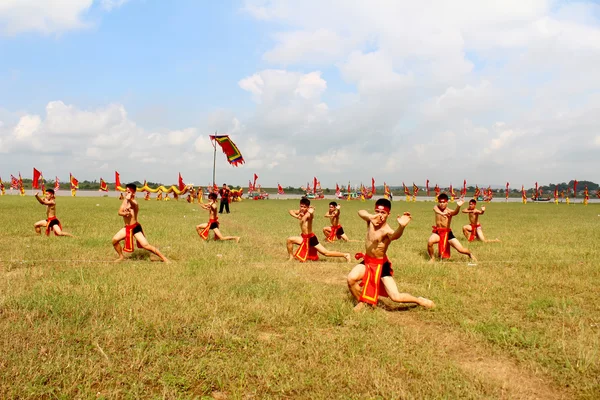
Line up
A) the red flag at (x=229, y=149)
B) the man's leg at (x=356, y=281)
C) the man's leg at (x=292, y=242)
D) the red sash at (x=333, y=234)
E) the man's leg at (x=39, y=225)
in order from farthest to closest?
the red flag at (x=229, y=149), the red sash at (x=333, y=234), the man's leg at (x=39, y=225), the man's leg at (x=292, y=242), the man's leg at (x=356, y=281)

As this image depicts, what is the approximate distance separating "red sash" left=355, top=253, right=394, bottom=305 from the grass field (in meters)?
0.26

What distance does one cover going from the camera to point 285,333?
5.80m

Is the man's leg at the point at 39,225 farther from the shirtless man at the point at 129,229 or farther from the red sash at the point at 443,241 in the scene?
the red sash at the point at 443,241

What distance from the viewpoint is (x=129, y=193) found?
35.5ft

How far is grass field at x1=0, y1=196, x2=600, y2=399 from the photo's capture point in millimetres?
A: 4363

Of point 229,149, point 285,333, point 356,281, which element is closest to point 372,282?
point 356,281

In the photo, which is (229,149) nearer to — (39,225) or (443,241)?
(39,225)

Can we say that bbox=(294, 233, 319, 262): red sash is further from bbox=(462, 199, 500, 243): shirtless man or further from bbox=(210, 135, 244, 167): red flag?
bbox=(210, 135, 244, 167): red flag

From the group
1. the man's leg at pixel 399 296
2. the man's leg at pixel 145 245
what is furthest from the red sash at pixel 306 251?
the man's leg at pixel 399 296

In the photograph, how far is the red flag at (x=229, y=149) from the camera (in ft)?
135

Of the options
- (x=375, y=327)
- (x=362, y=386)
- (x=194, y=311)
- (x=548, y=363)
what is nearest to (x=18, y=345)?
(x=194, y=311)

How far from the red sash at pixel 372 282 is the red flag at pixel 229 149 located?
35.6m

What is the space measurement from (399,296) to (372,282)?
0.50m

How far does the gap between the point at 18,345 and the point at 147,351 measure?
155cm
